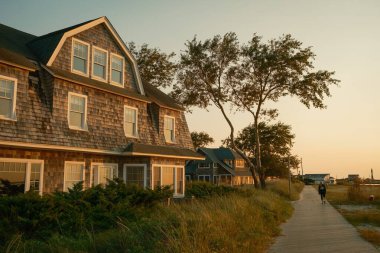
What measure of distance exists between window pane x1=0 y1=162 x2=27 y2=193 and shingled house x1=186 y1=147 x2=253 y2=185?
5251 centimetres

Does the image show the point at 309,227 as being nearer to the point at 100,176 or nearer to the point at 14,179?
the point at 100,176

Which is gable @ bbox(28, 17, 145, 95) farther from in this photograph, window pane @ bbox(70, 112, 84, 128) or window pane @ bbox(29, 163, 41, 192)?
window pane @ bbox(29, 163, 41, 192)

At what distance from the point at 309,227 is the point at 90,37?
578 inches

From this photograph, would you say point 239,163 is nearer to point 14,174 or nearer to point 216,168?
point 216,168

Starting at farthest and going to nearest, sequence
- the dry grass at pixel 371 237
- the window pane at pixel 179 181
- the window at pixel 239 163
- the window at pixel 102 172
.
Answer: the window at pixel 239 163
the window pane at pixel 179 181
the window at pixel 102 172
the dry grass at pixel 371 237

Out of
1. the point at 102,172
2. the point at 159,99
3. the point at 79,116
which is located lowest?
the point at 102,172

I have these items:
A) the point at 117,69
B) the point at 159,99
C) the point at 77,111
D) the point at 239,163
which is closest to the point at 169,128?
the point at 159,99

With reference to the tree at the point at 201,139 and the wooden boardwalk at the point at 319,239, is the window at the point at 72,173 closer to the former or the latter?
the wooden boardwalk at the point at 319,239

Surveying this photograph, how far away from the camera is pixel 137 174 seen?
20.6 meters

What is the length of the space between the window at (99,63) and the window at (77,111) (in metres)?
2.12

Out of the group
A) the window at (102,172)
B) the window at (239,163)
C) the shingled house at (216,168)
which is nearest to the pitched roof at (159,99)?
the window at (102,172)

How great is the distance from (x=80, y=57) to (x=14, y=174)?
7.15m

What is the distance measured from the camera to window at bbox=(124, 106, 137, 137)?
2073cm

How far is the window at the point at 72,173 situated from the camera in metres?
17.0
